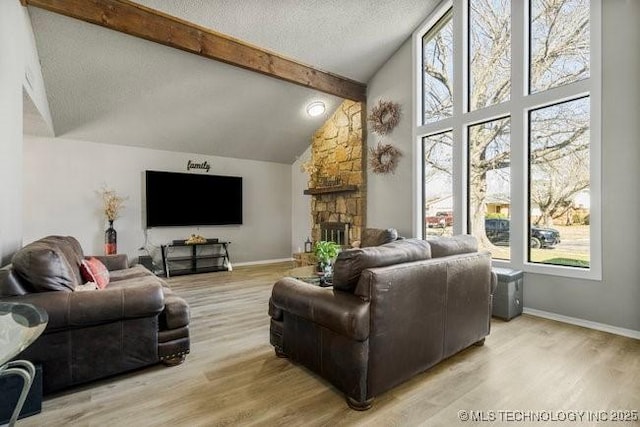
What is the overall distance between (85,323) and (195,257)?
4.15 meters

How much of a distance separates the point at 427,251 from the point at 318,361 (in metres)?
1.05

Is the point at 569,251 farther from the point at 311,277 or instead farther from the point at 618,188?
the point at 311,277

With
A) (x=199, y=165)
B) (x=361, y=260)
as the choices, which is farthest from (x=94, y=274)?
(x=199, y=165)

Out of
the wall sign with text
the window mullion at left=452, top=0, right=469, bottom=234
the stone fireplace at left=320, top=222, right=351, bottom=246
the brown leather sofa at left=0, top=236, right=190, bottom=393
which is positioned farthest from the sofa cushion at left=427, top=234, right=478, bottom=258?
the wall sign with text

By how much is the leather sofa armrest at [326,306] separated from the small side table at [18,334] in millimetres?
1302

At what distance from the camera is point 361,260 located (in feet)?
6.07

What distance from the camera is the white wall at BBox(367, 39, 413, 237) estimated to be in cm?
506

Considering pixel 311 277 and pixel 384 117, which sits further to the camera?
pixel 384 117

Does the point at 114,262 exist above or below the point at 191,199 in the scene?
below

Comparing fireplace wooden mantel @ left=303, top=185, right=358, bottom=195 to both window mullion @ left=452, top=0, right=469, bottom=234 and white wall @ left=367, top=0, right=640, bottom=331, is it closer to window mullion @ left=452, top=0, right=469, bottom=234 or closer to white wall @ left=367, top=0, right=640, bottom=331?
window mullion @ left=452, top=0, right=469, bottom=234

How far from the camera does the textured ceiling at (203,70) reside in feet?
12.1

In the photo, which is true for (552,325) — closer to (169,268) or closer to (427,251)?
(427,251)

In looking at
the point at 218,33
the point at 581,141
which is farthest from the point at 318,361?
the point at 218,33

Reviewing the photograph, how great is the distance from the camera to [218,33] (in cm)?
401
